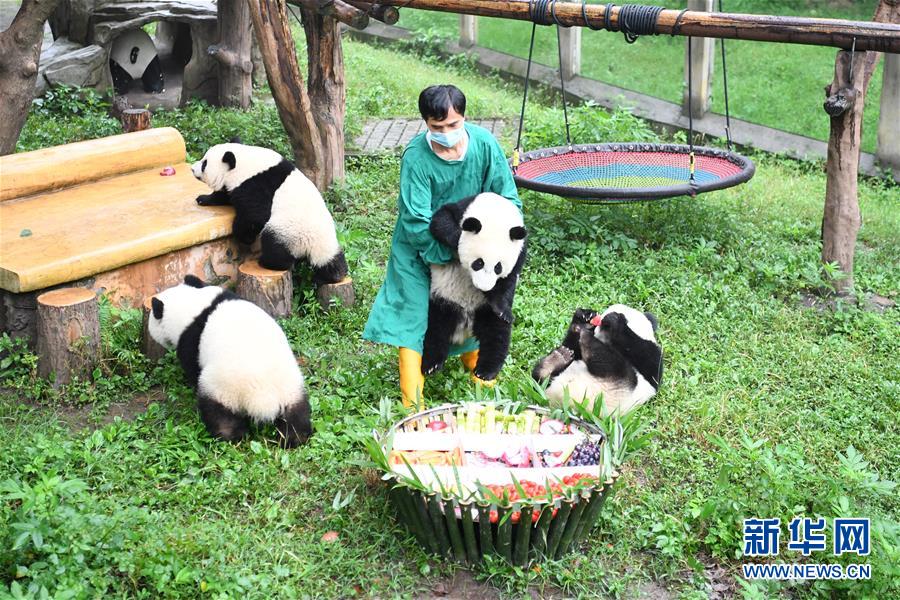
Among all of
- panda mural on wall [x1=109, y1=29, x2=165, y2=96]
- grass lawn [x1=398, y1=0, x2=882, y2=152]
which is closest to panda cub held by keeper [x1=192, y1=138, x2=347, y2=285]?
panda mural on wall [x1=109, y1=29, x2=165, y2=96]

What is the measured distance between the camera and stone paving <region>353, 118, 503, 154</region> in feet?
28.5

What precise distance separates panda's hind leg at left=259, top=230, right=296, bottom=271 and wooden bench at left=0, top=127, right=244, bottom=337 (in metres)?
0.28

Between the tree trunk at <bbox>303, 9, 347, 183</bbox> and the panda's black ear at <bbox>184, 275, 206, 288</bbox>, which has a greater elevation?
the tree trunk at <bbox>303, 9, 347, 183</bbox>

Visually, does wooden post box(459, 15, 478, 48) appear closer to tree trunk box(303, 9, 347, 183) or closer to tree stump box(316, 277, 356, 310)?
tree trunk box(303, 9, 347, 183)

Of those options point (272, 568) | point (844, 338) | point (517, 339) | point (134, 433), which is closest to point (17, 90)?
point (134, 433)

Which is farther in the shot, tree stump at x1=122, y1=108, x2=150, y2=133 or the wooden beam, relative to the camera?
tree stump at x1=122, y1=108, x2=150, y2=133

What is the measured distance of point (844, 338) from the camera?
215 inches

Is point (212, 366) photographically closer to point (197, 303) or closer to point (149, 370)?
point (197, 303)

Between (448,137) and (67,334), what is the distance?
6.87 feet

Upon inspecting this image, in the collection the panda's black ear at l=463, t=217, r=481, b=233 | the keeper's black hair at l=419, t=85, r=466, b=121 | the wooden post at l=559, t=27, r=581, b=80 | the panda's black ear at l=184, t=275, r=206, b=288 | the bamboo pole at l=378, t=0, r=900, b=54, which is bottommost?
the panda's black ear at l=184, t=275, r=206, b=288

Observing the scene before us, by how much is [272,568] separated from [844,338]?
362cm

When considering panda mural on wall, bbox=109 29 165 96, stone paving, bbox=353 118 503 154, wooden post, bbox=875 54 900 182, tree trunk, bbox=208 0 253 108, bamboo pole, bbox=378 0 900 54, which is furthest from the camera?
panda mural on wall, bbox=109 29 165 96

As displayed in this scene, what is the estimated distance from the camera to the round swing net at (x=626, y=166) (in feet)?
19.0

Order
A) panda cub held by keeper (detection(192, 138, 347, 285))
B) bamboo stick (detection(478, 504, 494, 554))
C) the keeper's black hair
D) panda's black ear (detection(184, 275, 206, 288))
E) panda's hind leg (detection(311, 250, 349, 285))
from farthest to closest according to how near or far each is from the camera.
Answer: panda's hind leg (detection(311, 250, 349, 285)) < panda cub held by keeper (detection(192, 138, 347, 285)) < panda's black ear (detection(184, 275, 206, 288)) < the keeper's black hair < bamboo stick (detection(478, 504, 494, 554))
